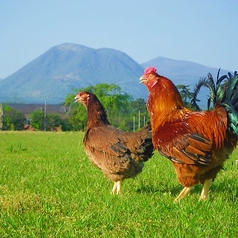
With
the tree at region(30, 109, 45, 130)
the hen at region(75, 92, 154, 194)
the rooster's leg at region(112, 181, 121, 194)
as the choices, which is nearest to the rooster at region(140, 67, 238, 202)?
the hen at region(75, 92, 154, 194)

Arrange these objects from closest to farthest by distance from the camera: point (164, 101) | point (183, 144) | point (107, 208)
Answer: point (107, 208) < point (183, 144) < point (164, 101)

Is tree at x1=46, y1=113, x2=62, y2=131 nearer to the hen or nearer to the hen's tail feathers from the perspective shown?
the hen

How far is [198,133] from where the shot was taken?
5145 millimetres

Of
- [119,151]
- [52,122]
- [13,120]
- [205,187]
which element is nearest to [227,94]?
[205,187]

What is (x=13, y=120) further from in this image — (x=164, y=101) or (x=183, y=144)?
(x=183, y=144)

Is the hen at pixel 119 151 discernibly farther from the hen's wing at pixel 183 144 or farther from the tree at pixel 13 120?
the tree at pixel 13 120

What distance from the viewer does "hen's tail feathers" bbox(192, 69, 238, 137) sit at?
5.07 metres

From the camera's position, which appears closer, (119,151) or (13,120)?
Answer: (119,151)

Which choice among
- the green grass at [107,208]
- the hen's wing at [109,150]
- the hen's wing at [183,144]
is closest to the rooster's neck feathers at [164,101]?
the hen's wing at [183,144]

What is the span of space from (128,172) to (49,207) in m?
1.66

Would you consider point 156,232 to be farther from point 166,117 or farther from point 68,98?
point 68,98

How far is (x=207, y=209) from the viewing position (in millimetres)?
4836

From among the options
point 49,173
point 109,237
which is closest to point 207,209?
point 109,237

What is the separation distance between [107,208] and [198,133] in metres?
1.32
